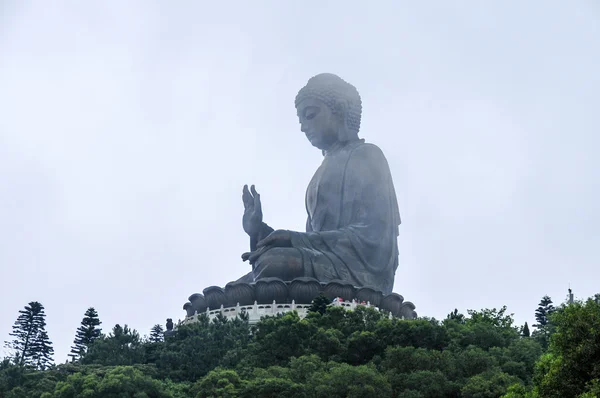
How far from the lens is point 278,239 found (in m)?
31.8

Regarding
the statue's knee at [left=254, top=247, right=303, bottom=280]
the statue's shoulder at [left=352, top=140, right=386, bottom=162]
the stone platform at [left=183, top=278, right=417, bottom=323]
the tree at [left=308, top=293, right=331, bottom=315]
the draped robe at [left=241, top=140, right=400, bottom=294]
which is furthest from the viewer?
the statue's shoulder at [left=352, top=140, right=386, bottom=162]

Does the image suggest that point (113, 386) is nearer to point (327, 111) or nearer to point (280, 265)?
point (280, 265)

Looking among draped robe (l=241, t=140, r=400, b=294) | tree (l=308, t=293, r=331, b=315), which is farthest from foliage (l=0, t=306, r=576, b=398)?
draped robe (l=241, t=140, r=400, b=294)

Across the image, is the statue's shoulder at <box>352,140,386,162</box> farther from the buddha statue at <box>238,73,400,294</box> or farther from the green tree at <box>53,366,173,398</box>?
the green tree at <box>53,366,173,398</box>

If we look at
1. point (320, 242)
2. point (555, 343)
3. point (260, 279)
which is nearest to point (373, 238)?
point (320, 242)

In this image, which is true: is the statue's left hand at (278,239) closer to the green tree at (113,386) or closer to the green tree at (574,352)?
the green tree at (113,386)

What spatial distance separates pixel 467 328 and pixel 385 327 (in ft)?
6.47

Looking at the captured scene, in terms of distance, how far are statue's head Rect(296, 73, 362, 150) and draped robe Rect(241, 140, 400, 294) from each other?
0.43 meters

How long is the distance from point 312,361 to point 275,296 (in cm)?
953

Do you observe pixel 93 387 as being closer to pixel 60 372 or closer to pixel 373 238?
pixel 60 372

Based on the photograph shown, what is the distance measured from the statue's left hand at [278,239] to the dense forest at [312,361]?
195 inches

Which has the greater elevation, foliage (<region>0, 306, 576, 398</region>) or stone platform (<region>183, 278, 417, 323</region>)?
stone platform (<region>183, 278, 417, 323</region>)

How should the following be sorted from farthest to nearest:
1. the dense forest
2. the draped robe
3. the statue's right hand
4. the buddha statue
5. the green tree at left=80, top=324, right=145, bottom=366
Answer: the statue's right hand < the buddha statue < the draped robe < the green tree at left=80, top=324, right=145, bottom=366 < the dense forest

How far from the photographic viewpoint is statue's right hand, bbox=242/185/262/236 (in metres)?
32.7
